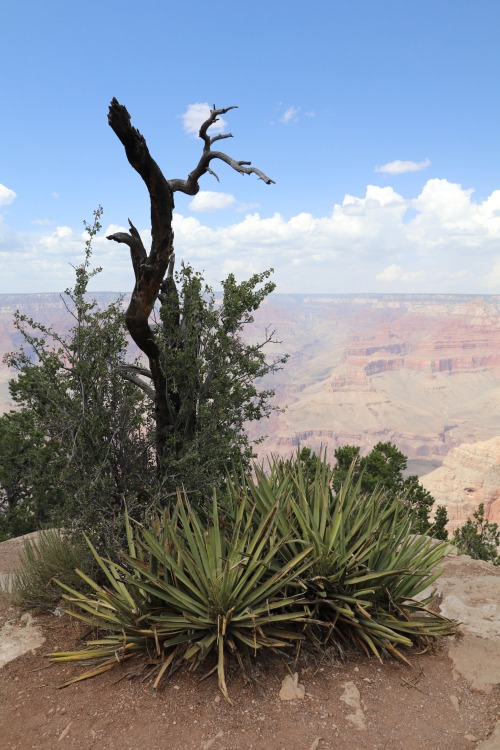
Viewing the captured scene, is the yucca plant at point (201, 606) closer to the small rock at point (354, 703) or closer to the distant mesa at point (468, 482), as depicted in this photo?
the small rock at point (354, 703)

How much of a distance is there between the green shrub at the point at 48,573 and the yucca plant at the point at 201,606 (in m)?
1.18

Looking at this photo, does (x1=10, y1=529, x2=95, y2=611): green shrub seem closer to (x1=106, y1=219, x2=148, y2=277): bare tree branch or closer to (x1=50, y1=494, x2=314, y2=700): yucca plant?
(x1=50, y1=494, x2=314, y2=700): yucca plant

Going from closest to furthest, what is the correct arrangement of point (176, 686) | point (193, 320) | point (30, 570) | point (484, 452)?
1. point (176, 686)
2. point (30, 570)
3. point (193, 320)
4. point (484, 452)

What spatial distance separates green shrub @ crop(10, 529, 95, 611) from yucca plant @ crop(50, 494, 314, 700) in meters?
1.18

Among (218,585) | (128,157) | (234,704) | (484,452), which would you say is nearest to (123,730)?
(234,704)

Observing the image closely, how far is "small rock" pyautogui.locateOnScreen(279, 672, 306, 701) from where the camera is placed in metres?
3.68

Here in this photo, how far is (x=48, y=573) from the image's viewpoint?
5.65 m

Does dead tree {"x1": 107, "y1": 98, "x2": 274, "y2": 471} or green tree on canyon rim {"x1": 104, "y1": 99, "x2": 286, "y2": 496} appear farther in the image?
green tree on canyon rim {"x1": 104, "y1": 99, "x2": 286, "y2": 496}

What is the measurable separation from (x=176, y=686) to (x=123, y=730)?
1.53 ft

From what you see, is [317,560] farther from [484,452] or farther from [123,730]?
[484,452]

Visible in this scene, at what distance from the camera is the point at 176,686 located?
379 centimetres

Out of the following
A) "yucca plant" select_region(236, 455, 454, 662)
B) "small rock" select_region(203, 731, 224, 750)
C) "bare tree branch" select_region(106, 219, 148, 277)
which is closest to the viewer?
"small rock" select_region(203, 731, 224, 750)

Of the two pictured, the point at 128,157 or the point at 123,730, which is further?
the point at 128,157

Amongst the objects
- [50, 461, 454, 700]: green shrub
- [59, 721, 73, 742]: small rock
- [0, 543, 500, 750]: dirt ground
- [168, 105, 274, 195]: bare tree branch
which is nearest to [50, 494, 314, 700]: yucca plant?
[50, 461, 454, 700]: green shrub
